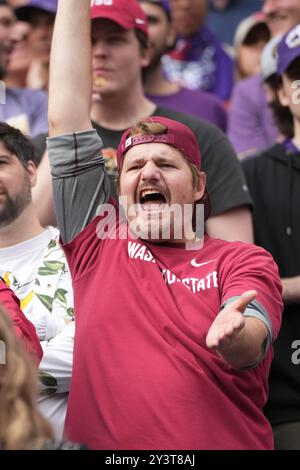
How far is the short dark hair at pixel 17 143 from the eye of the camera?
4211 mm

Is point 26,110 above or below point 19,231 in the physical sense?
above

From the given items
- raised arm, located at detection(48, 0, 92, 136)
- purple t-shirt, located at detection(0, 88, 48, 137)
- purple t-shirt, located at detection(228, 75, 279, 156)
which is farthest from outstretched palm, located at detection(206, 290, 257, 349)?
purple t-shirt, located at detection(228, 75, 279, 156)

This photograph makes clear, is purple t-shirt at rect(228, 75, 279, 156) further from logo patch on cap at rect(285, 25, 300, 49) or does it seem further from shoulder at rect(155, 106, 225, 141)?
shoulder at rect(155, 106, 225, 141)

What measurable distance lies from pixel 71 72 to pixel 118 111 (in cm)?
112

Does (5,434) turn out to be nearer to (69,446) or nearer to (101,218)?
(69,446)

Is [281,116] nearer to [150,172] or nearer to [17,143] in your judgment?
[17,143]

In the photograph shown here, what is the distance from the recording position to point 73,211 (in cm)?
362

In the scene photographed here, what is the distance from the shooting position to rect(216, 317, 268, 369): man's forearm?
2.94m

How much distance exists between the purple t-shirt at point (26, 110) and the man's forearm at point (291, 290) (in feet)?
5.82

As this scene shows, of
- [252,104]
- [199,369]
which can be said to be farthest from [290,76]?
[199,369]

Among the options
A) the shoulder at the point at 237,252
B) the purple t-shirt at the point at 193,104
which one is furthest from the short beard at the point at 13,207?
the purple t-shirt at the point at 193,104

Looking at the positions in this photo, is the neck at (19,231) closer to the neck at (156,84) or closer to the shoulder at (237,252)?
the shoulder at (237,252)

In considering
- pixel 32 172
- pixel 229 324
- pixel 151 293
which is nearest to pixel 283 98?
pixel 32 172

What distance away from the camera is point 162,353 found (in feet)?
10.6
